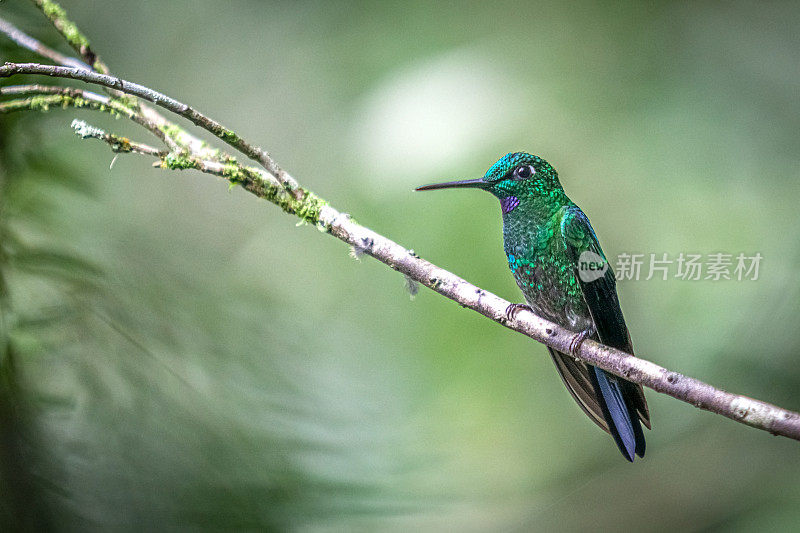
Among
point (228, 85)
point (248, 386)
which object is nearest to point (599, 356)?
point (248, 386)

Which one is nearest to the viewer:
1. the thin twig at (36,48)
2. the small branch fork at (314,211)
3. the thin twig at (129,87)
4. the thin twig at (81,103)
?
the small branch fork at (314,211)

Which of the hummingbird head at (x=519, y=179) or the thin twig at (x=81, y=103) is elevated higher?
the thin twig at (x=81, y=103)

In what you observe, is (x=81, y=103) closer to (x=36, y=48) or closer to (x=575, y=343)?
(x=36, y=48)

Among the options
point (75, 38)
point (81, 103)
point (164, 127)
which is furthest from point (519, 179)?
point (75, 38)

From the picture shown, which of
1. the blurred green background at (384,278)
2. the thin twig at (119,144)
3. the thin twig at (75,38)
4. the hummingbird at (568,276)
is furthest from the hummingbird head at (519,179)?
the blurred green background at (384,278)

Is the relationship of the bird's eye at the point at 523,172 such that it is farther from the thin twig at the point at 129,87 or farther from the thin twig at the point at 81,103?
the thin twig at the point at 81,103

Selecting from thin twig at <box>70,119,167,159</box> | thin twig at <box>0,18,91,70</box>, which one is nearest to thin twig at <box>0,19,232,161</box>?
thin twig at <box>0,18,91,70</box>
